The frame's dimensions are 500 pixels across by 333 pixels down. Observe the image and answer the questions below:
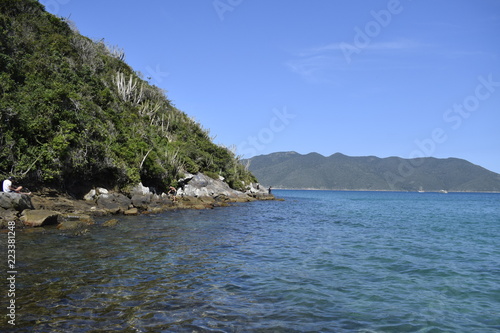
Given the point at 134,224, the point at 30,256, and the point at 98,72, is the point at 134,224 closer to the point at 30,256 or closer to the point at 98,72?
the point at 30,256

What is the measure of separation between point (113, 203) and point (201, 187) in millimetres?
19762

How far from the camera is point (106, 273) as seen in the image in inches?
384

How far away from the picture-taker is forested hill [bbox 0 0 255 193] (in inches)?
843

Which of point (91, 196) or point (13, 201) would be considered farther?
point (91, 196)

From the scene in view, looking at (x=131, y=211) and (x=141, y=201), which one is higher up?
(x=141, y=201)

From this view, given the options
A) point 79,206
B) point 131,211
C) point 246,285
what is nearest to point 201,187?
point 131,211

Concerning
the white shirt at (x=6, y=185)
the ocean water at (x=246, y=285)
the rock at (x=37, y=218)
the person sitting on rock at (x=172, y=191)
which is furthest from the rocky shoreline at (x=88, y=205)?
the ocean water at (x=246, y=285)

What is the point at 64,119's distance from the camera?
80.2 feet

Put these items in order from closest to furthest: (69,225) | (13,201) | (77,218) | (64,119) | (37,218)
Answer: (37,218) → (69,225) → (13,201) → (77,218) → (64,119)

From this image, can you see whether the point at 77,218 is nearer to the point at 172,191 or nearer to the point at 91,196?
the point at 91,196

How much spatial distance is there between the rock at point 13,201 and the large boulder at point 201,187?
2247 cm

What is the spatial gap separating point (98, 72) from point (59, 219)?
31.7 meters

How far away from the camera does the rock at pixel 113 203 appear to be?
24.9m

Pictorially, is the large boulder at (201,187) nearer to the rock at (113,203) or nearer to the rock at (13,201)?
the rock at (113,203)
